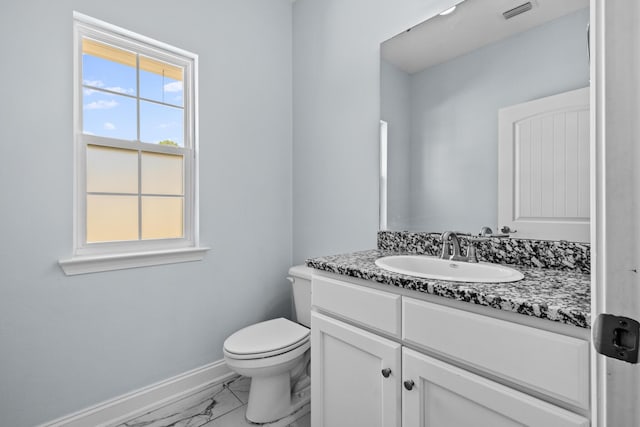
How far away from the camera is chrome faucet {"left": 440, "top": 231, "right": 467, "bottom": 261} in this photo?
1.33m

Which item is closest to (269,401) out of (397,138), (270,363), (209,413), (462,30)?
(270,363)

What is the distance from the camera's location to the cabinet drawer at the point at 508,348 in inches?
27.1

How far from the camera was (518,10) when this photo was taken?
1.29 metres

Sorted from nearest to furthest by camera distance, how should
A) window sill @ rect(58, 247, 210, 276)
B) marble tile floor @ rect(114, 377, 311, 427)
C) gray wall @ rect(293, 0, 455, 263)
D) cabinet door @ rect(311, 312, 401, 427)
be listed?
cabinet door @ rect(311, 312, 401, 427), window sill @ rect(58, 247, 210, 276), marble tile floor @ rect(114, 377, 311, 427), gray wall @ rect(293, 0, 455, 263)

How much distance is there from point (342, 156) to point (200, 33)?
117cm

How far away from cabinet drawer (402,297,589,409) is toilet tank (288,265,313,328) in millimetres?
1046

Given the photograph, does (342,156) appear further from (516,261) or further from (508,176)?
(516,261)

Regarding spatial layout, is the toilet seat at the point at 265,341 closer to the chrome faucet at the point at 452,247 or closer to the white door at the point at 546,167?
the chrome faucet at the point at 452,247

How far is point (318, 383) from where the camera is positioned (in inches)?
52.6

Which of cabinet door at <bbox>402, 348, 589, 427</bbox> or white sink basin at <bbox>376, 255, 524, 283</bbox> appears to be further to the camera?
white sink basin at <bbox>376, 255, 524, 283</bbox>

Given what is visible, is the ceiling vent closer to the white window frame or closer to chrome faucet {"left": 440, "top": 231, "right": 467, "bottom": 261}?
chrome faucet {"left": 440, "top": 231, "right": 467, "bottom": 261}

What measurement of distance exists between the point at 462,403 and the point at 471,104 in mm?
1203

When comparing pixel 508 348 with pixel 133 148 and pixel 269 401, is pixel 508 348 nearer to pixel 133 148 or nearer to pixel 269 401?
pixel 269 401

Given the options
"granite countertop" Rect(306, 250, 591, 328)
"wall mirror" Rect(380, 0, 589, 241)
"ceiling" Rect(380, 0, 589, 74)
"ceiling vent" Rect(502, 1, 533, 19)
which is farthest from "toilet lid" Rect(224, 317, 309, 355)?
"ceiling vent" Rect(502, 1, 533, 19)
